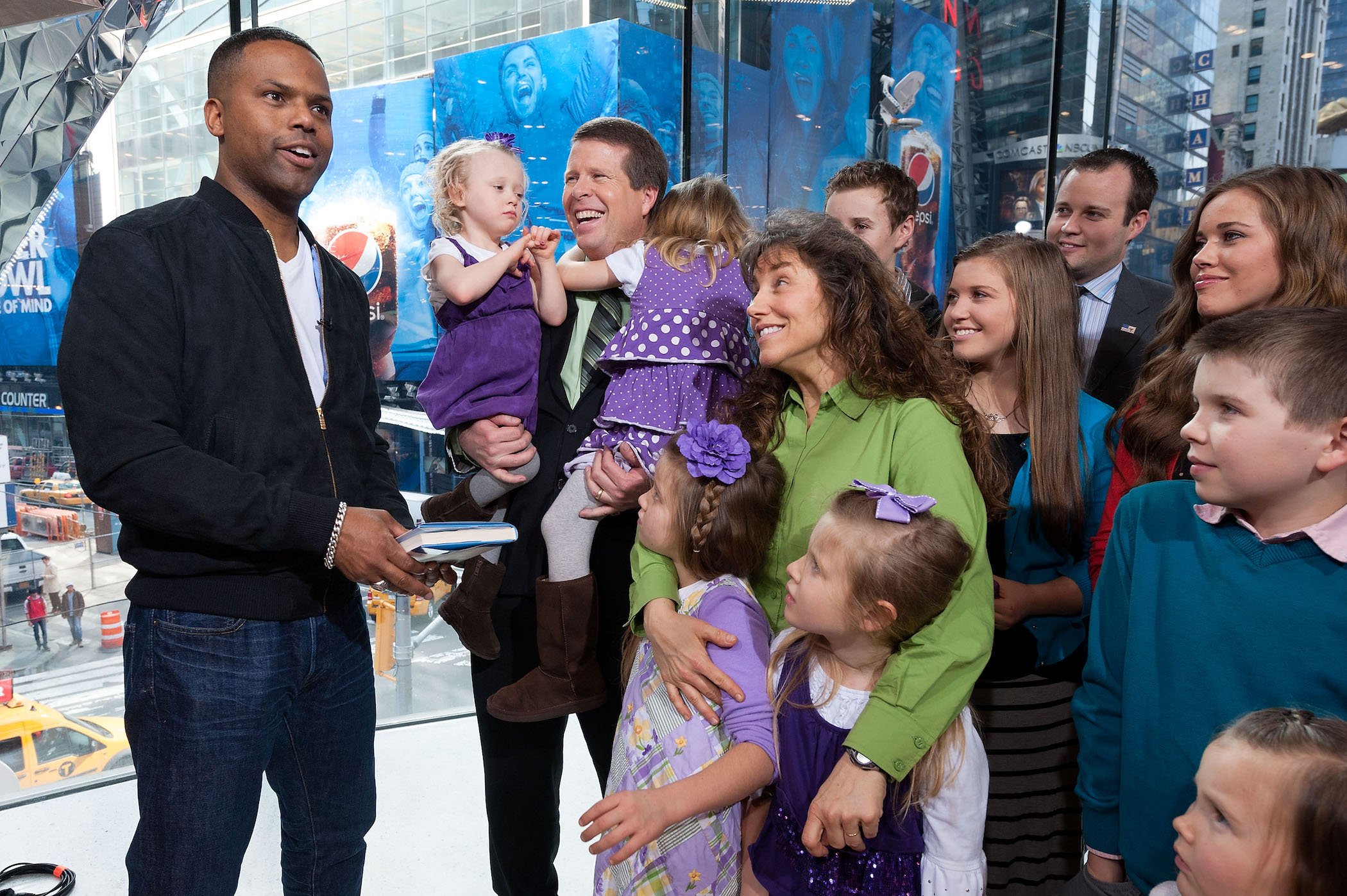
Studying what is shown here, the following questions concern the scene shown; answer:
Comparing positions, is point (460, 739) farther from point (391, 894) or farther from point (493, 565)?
point (493, 565)

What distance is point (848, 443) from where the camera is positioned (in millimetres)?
1538

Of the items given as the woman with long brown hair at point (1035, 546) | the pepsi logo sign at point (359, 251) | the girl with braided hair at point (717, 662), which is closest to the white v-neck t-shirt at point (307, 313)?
the girl with braided hair at point (717, 662)

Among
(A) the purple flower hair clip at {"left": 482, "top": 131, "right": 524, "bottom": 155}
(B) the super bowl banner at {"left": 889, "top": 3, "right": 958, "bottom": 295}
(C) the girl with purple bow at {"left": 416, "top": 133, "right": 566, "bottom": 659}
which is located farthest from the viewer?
(B) the super bowl banner at {"left": 889, "top": 3, "right": 958, "bottom": 295}

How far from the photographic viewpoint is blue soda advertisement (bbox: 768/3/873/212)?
17.7 feet

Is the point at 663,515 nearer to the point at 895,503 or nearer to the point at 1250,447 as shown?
the point at 895,503

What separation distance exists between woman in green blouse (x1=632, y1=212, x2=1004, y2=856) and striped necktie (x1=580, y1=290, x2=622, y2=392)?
48 centimetres

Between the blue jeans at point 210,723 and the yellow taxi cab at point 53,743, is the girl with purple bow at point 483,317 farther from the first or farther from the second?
the yellow taxi cab at point 53,743

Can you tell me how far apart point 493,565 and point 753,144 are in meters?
3.88

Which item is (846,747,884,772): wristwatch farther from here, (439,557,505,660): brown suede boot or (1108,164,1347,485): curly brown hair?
(439,557,505,660): brown suede boot

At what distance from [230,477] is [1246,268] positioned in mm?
1815

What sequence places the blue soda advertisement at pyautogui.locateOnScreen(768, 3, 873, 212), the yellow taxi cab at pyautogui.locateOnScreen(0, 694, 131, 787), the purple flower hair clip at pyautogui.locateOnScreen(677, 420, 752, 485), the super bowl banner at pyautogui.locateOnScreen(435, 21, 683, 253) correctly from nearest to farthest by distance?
the purple flower hair clip at pyautogui.locateOnScreen(677, 420, 752, 485) → the yellow taxi cab at pyautogui.locateOnScreen(0, 694, 131, 787) → the super bowl banner at pyautogui.locateOnScreen(435, 21, 683, 253) → the blue soda advertisement at pyautogui.locateOnScreen(768, 3, 873, 212)

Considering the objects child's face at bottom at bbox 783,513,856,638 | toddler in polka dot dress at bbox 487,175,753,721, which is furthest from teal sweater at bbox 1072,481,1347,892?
toddler in polka dot dress at bbox 487,175,753,721

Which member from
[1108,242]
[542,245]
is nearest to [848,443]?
[542,245]

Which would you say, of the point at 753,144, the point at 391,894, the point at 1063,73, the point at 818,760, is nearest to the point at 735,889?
the point at 818,760
